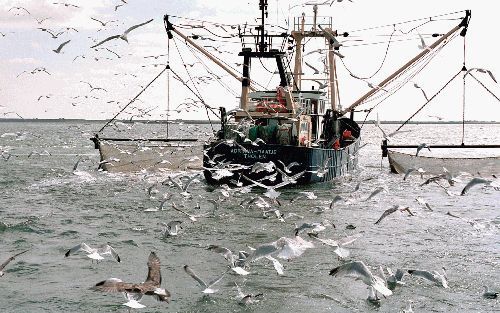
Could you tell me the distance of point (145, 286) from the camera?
12125 mm

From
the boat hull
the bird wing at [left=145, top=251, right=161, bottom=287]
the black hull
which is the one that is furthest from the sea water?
the boat hull

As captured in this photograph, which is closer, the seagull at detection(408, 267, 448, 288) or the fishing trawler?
the seagull at detection(408, 267, 448, 288)

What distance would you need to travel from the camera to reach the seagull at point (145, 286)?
1098 centimetres

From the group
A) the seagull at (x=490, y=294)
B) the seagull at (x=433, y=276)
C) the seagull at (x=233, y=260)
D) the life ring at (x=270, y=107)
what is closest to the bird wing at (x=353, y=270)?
the seagull at (x=433, y=276)

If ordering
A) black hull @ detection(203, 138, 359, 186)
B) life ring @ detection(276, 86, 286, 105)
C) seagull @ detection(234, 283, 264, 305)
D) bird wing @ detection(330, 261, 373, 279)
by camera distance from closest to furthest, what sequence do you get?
bird wing @ detection(330, 261, 373, 279), seagull @ detection(234, 283, 264, 305), black hull @ detection(203, 138, 359, 186), life ring @ detection(276, 86, 286, 105)

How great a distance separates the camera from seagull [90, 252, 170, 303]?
1098 cm

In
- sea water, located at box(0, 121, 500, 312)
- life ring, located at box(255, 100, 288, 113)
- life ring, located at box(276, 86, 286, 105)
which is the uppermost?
life ring, located at box(276, 86, 286, 105)

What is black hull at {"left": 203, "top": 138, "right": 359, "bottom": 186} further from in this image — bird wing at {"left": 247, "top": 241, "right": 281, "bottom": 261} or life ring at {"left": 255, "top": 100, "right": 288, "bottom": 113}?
bird wing at {"left": 247, "top": 241, "right": 281, "bottom": 261}

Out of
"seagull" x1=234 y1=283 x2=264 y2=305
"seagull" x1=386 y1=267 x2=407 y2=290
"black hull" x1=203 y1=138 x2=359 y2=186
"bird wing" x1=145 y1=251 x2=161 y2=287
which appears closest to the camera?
"bird wing" x1=145 y1=251 x2=161 y2=287

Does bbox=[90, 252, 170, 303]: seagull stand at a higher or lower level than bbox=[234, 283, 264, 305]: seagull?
higher

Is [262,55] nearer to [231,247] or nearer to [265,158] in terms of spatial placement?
[265,158]

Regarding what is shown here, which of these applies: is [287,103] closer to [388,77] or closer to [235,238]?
[388,77]

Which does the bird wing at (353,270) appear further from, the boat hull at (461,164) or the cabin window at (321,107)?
the boat hull at (461,164)

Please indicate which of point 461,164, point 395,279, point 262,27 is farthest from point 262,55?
point 395,279
